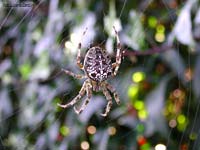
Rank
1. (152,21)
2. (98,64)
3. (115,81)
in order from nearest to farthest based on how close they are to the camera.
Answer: (98,64)
(115,81)
(152,21)

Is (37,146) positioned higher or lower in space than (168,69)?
lower

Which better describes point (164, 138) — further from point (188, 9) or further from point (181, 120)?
point (188, 9)

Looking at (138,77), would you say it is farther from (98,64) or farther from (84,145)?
(98,64)

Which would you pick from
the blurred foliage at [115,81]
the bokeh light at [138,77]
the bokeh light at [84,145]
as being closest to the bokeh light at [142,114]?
the blurred foliage at [115,81]

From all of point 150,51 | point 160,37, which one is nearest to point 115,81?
point 150,51

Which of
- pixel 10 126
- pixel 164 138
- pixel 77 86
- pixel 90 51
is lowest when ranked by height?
pixel 164 138

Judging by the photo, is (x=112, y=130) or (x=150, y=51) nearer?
(x=150, y=51)

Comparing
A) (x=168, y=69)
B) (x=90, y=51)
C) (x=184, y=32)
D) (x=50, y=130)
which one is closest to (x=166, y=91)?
(x=168, y=69)
